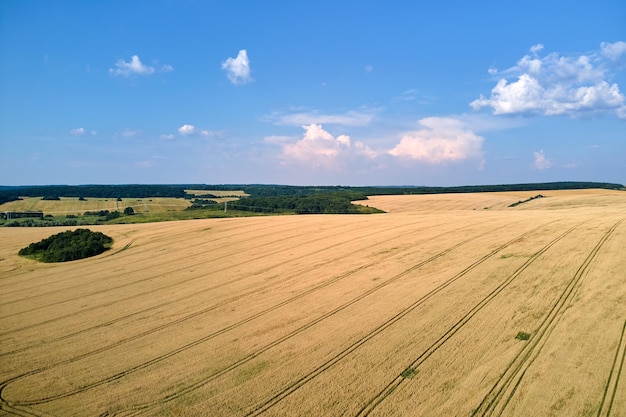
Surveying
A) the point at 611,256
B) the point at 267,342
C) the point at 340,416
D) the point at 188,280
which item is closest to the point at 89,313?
the point at 188,280

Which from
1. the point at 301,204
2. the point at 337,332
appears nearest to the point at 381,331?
the point at 337,332

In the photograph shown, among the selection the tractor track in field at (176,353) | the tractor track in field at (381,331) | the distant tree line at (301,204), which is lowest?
the tractor track in field at (176,353)

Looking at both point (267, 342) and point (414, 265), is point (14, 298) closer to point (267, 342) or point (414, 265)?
point (267, 342)

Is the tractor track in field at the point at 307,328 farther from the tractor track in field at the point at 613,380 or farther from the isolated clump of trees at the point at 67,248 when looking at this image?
the isolated clump of trees at the point at 67,248

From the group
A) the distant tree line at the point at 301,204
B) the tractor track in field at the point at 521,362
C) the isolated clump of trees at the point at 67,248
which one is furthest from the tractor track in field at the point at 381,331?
the distant tree line at the point at 301,204

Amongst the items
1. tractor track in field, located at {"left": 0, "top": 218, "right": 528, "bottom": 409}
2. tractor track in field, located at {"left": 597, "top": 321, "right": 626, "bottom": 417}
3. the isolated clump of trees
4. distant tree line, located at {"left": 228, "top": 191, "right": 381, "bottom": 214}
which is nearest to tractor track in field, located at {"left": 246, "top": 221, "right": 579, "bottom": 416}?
tractor track in field, located at {"left": 0, "top": 218, "right": 528, "bottom": 409}

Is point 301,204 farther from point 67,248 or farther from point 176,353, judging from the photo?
point 176,353
